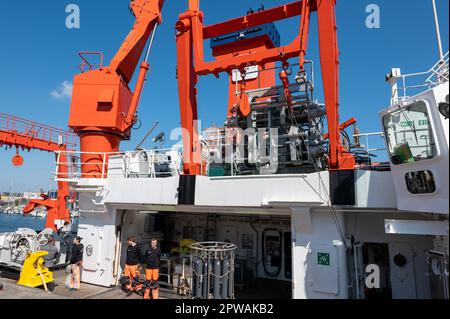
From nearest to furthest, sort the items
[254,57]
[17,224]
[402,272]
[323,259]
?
[323,259] → [402,272] → [254,57] → [17,224]

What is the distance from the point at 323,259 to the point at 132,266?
6033 mm

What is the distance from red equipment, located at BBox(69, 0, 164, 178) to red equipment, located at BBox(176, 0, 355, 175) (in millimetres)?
3654

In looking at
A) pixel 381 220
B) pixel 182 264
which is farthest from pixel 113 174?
pixel 381 220

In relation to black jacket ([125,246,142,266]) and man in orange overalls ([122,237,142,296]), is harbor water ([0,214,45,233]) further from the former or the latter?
black jacket ([125,246,142,266])

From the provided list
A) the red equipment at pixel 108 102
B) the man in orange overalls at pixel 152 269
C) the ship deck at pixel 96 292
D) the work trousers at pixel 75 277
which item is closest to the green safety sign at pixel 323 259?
the ship deck at pixel 96 292

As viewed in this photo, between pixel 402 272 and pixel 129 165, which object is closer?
pixel 402 272

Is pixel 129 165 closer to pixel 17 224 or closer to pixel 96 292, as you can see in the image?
pixel 96 292

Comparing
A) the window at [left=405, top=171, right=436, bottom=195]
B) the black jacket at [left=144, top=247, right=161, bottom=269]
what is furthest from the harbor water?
the window at [left=405, top=171, right=436, bottom=195]

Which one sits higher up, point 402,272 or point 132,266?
point 402,272

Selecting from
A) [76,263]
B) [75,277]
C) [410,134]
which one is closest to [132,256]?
[76,263]

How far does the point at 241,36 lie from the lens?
15422 mm

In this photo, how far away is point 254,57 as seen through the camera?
8.88 meters

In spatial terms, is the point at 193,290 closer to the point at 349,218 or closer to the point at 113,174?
the point at 349,218

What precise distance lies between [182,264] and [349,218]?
5.64 meters
